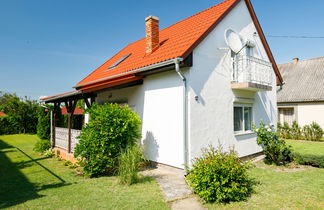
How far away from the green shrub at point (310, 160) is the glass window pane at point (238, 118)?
8.56ft

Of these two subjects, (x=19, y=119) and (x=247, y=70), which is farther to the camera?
(x=19, y=119)

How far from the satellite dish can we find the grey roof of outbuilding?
40.3 feet

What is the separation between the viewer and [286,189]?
5785 millimetres

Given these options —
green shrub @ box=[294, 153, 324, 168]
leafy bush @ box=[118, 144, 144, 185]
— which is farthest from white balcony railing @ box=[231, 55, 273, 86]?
leafy bush @ box=[118, 144, 144, 185]

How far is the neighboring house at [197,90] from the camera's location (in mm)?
7164

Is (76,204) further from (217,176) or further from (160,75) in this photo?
(160,75)

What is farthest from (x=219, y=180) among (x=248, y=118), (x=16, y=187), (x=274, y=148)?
(x=248, y=118)

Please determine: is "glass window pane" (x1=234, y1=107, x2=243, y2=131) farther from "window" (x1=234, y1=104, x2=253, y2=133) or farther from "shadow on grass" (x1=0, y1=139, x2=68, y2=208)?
"shadow on grass" (x1=0, y1=139, x2=68, y2=208)

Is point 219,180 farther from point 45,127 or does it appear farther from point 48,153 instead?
point 45,127

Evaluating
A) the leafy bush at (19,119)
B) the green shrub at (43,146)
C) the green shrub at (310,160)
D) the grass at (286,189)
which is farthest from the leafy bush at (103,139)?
the leafy bush at (19,119)

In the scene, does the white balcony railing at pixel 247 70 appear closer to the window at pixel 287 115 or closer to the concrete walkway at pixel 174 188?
the concrete walkway at pixel 174 188

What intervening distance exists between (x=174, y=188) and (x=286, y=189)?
10.6ft

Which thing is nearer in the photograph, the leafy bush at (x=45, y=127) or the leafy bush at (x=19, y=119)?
the leafy bush at (x=45, y=127)

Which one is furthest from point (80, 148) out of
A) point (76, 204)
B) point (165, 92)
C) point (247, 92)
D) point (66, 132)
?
point (247, 92)
